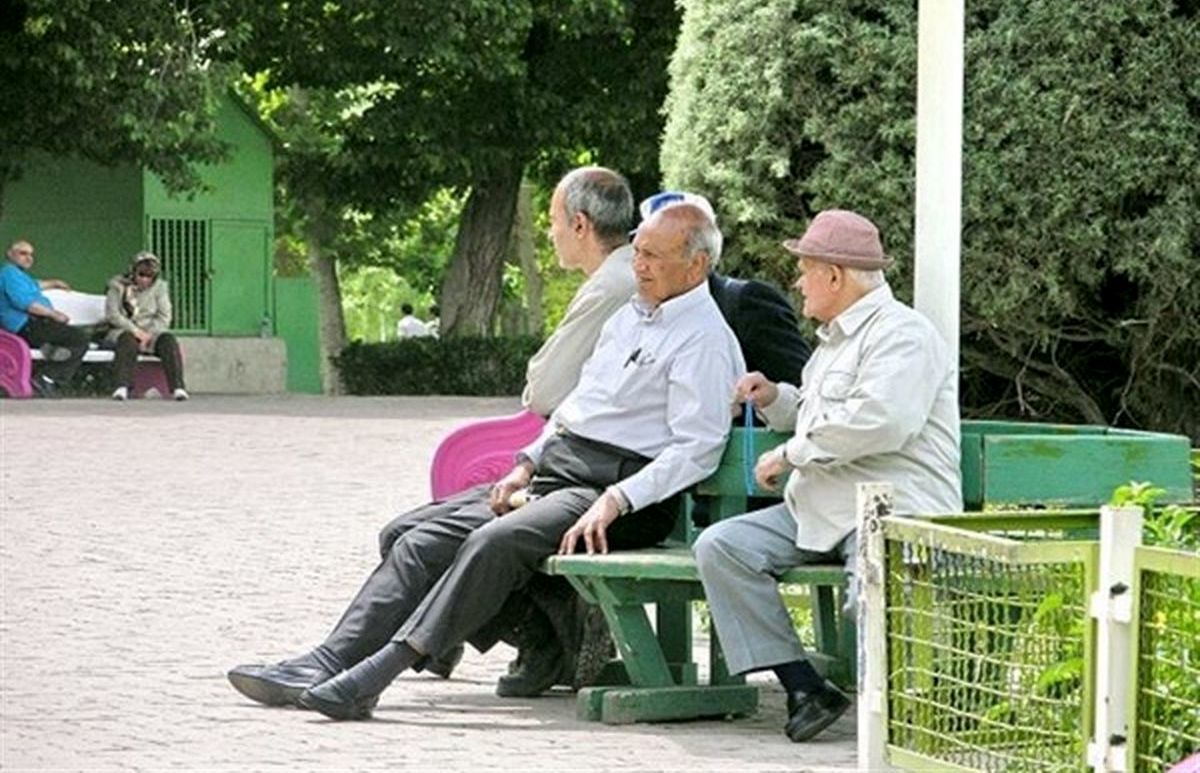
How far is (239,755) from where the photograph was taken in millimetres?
7715

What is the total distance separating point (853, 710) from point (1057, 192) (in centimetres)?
418

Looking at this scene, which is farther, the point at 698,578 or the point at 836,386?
the point at 698,578

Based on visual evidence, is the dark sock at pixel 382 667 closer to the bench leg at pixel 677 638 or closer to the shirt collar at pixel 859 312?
the bench leg at pixel 677 638

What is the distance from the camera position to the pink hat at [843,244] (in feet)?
26.6

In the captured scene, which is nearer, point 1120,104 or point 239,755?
point 239,755

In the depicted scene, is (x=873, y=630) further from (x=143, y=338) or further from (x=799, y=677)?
(x=143, y=338)

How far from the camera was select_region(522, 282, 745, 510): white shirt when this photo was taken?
857cm

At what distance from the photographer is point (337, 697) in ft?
27.7

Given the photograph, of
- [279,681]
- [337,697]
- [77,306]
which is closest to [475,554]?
[337,697]

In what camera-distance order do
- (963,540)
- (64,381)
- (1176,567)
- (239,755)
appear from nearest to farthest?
1. (1176,567)
2. (963,540)
3. (239,755)
4. (64,381)

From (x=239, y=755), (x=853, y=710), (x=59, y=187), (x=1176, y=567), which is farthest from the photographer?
(x=59, y=187)

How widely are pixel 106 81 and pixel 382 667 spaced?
21.7 meters

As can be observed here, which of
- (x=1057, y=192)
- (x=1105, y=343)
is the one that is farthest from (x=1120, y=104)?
(x=1105, y=343)

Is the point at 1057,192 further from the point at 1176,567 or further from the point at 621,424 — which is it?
the point at 1176,567
